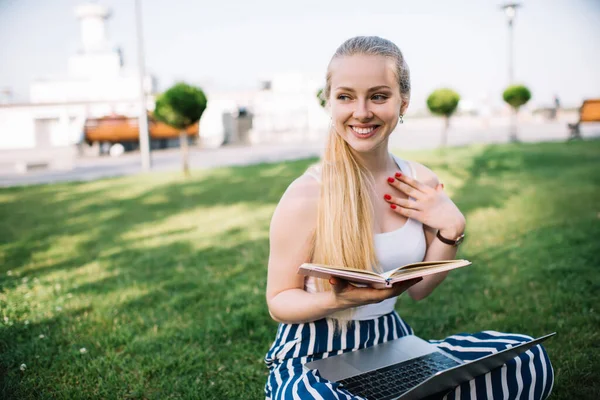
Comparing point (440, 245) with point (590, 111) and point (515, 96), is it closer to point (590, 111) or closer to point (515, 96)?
point (590, 111)

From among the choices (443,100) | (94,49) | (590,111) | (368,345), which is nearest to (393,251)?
(368,345)

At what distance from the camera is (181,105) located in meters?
12.3

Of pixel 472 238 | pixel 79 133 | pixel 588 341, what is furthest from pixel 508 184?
pixel 79 133

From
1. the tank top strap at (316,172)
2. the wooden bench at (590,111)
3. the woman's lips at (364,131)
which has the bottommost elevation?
the tank top strap at (316,172)

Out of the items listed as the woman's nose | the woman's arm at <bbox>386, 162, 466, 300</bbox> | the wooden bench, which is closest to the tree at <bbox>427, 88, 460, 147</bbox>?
the wooden bench

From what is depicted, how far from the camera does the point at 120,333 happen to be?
353 cm

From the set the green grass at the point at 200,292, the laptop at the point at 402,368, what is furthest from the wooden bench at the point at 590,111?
the laptop at the point at 402,368

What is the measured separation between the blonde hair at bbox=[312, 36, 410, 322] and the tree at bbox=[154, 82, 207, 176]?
35.3 feet

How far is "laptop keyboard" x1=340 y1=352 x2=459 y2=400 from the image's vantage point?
1.79m

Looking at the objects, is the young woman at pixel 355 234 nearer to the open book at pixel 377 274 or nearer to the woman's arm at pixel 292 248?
the woman's arm at pixel 292 248

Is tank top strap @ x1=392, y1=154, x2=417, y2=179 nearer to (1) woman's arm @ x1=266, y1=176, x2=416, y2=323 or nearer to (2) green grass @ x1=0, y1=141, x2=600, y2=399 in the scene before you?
(1) woman's arm @ x1=266, y1=176, x2=416, y2=323

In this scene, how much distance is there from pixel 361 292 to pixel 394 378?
1.51ft

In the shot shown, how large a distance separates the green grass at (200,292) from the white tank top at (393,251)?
42.9 inches

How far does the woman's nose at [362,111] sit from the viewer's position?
1901 mm
